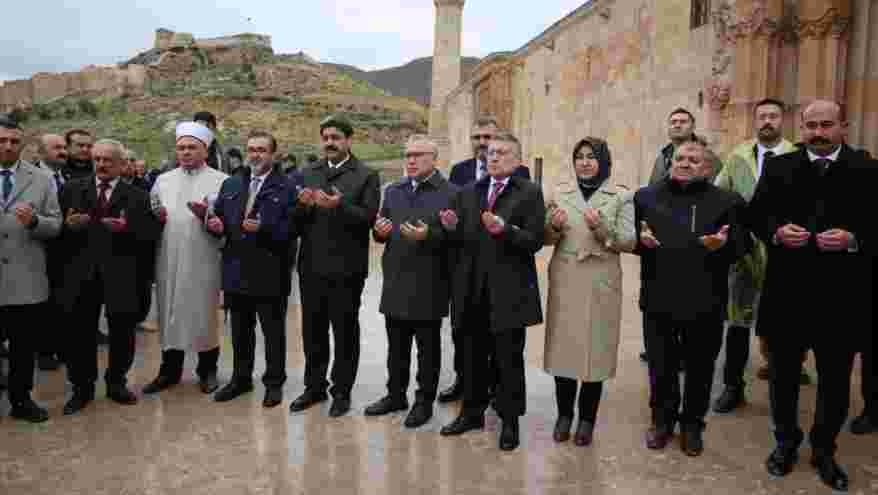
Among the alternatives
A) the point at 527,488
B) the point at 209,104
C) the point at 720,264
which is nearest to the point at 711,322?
the point at 720,264

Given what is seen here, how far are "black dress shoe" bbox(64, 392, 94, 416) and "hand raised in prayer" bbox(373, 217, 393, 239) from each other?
227 centimetres

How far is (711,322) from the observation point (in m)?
3.99

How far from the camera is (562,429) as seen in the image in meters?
4.24

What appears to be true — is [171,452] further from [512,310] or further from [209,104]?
[209,104]

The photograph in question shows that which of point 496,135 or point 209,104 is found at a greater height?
point 209,104

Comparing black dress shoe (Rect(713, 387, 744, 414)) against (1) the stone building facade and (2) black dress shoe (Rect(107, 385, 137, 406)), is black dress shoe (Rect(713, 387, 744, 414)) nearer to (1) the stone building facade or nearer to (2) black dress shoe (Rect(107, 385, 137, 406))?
(1) the stone building facade

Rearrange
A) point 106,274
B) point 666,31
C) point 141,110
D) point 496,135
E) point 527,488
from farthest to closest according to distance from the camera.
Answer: point 141,110
point 666,31
point 106,274
point 496,135
point 527,488

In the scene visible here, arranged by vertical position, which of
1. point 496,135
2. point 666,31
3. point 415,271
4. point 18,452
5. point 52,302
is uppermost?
point 666,31

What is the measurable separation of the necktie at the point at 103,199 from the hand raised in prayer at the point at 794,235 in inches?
163

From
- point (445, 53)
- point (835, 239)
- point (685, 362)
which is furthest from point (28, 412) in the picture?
point (445, 53)

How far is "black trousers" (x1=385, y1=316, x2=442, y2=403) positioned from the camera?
4.60 meters

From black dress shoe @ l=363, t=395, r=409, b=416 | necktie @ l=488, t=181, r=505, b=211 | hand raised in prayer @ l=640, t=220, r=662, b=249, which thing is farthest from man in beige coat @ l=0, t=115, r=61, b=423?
hand raised in prayer @ l=640, t=220, r=662, b=249

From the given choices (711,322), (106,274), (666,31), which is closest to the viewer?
(711,322)

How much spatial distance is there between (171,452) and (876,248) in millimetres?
3919
